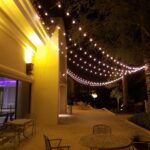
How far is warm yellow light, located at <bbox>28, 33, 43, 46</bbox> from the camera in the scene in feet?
29.0

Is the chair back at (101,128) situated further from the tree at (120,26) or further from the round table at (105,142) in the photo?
the tree at (120,26)

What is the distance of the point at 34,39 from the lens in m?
9.55

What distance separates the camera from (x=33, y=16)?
7.16m

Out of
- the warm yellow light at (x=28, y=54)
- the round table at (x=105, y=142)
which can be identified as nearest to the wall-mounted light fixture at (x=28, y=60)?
the warm yellow light at (x=28, y=54)

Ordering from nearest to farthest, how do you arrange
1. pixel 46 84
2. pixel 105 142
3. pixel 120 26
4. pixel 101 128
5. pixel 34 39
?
pixel 105 142, pixel 101 128, pixel 120 26, pixel 34 39, pixel 46 84

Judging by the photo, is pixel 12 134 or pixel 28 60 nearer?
pixel 12 134

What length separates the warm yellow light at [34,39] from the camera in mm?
8830

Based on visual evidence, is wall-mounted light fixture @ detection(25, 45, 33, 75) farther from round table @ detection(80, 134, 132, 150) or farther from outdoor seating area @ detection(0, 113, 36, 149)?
round table @ detection(80, 134, 132, 150)

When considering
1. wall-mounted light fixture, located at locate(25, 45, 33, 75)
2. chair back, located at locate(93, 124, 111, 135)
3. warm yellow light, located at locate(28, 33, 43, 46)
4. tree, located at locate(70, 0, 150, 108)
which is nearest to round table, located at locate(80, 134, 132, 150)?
chair back, located at locate(93, 124, 111, 135)

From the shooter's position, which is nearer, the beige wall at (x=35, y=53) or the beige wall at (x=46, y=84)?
the beige wall at (x=35, y=53)

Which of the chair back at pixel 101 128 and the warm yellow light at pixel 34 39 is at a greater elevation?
the warm yellow light at pixel 34 39

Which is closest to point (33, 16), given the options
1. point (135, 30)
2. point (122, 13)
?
point (122, 13)

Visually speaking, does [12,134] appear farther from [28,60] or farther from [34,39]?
[34,39]

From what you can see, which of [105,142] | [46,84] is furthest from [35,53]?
[105,142]
